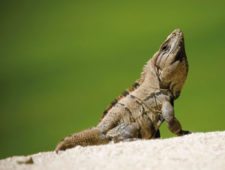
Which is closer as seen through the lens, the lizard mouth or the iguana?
the iguana

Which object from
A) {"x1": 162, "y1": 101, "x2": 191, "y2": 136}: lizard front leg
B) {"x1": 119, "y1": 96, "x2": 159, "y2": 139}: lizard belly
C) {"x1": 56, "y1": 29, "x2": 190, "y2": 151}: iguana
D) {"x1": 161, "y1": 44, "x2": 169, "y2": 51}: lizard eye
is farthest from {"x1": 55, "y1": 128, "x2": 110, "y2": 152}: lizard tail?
{"x1": 161, "y1": 44, "x2": 169, "y2": 51}: lizard eye

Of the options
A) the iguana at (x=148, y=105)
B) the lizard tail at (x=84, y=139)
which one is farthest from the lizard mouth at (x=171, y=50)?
the lizard tail at (x=84, y=139)

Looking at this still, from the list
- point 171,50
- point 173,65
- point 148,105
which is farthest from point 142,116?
point 171,50

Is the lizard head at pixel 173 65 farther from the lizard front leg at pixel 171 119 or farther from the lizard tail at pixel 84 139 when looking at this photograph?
the lizard tail at pixel 84 139

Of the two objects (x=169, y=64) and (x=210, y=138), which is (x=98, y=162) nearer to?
(x=210, y=138)

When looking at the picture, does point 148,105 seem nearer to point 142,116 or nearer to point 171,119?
point 142,116

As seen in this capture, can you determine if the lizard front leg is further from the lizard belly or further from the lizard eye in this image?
the lizard eye
